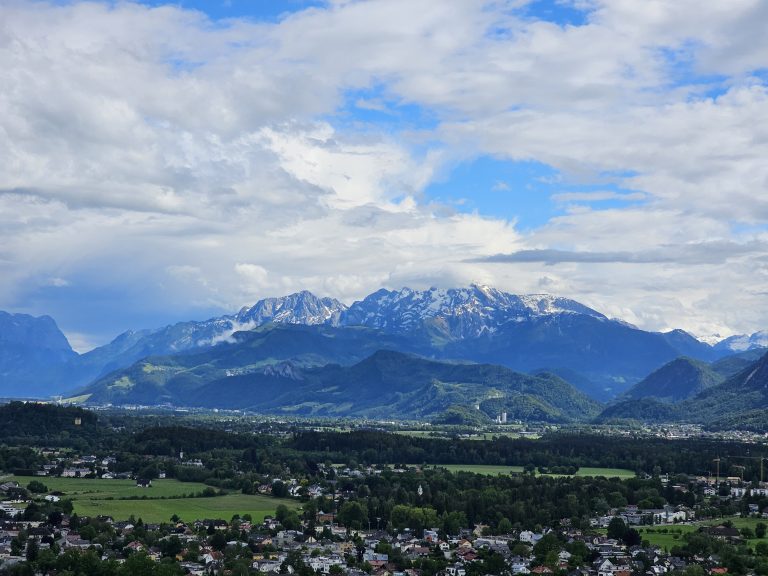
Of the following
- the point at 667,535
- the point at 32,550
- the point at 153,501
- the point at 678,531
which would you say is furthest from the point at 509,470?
the point at 32,550

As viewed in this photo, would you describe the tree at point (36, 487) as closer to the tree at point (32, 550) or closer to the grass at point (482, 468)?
the tree at point (32, 550)

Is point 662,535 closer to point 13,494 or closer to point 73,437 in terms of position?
point 13,494

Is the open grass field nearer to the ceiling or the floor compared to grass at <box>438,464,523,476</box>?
nearer to the floor

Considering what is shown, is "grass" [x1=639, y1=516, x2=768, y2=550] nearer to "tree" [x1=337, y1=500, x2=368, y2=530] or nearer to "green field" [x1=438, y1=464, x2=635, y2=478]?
"tree" [x1=337, y1=500, x2=368, y2=530]

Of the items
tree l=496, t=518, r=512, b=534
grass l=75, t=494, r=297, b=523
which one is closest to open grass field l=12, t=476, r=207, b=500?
grass l=75, t=494, r=297, b=523

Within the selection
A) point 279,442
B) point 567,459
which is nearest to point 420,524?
point 567,459

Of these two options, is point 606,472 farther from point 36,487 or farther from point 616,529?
point 36,487
